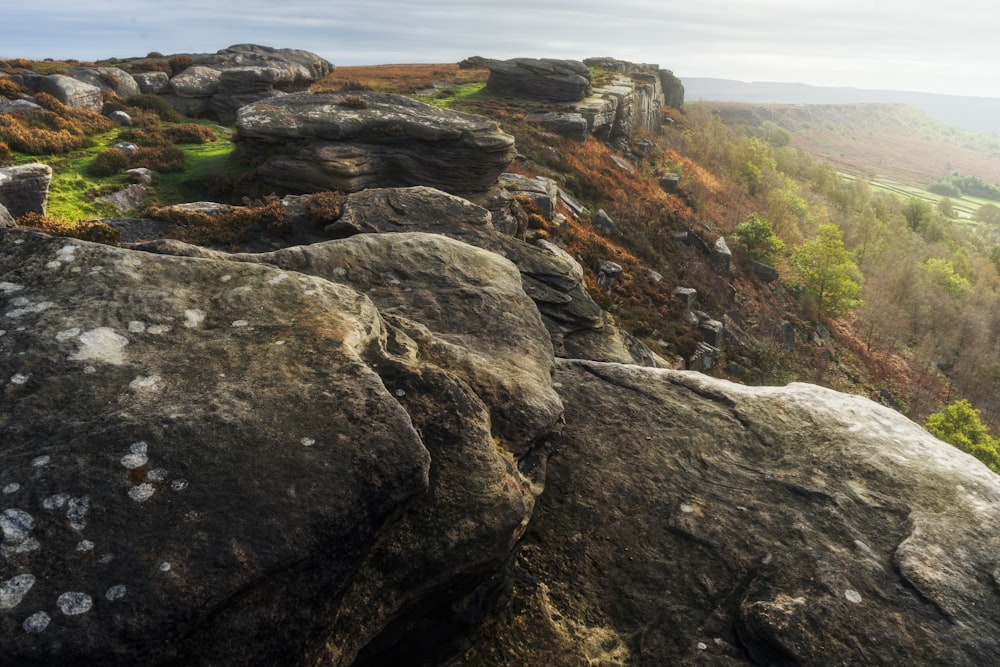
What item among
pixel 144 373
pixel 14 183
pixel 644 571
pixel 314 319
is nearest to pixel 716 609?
pixel 644 571

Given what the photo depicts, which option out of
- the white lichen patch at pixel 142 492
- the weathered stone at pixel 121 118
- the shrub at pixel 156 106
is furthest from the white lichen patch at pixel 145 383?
the shrub at pixel 156 106

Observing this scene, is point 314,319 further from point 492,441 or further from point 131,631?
point 131,631

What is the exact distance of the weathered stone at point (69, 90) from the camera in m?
31.7

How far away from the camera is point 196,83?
38.8 meters

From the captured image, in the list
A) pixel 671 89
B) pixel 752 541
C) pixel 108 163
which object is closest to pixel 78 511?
pixel 752 541

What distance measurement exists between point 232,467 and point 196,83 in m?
42.5

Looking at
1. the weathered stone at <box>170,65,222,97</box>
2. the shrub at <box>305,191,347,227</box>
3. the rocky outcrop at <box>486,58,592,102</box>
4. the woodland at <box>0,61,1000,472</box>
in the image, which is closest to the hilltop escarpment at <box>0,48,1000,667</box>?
the shrub at <box>305,191,347,227</box>

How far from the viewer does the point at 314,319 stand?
6.67m

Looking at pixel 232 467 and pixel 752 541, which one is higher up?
pixel 232 467

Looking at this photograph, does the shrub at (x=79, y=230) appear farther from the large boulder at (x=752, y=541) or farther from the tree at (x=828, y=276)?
the tree at (x=828, y=276)

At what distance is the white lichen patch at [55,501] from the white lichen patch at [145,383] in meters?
1.22

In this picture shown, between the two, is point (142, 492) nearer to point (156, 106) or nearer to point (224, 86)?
point (156, 106)

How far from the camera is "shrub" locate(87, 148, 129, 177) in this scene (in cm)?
2273

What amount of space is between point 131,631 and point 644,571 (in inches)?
216
